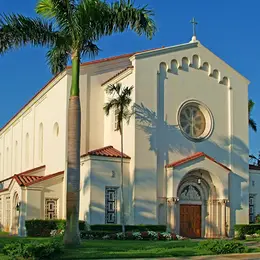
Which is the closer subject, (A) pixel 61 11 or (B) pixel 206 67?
(A) pixel 61 11

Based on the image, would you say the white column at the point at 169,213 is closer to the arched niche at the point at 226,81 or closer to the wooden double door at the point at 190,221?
the wooden double door at the point at 190,221

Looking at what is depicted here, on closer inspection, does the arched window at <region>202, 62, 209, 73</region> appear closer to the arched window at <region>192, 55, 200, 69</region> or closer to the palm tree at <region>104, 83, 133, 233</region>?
the arched window at <region>192, 55, 200, 69</region>

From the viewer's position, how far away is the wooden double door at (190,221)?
3091 cm

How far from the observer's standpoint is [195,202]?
3175cm

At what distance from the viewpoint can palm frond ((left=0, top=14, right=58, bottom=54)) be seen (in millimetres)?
20344

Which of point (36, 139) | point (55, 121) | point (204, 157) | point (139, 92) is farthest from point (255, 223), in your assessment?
point (36, 139)

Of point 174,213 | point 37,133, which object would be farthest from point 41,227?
point 37,133

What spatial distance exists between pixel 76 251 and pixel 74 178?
2.77m

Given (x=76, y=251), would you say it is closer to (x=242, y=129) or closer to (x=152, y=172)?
(x=152, y=172)

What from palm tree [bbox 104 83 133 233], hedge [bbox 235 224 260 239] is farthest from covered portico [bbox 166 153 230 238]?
palm tree [bbox 104 83 133 233]

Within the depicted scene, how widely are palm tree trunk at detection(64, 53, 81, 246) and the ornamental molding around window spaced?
1257cm

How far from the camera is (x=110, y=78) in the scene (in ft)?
106

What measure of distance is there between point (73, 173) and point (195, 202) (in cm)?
1413

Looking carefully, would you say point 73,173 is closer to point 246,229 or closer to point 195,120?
point 195,120
